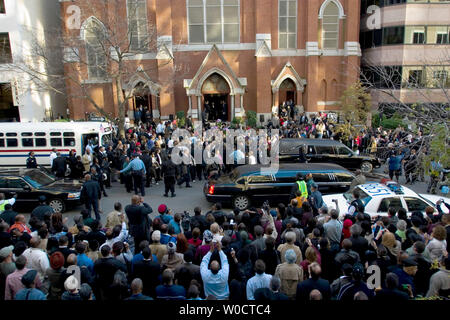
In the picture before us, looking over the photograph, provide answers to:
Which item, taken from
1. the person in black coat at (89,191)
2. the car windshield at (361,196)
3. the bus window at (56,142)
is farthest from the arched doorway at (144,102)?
the car windshield at (361,196)

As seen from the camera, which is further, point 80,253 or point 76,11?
point 76,11

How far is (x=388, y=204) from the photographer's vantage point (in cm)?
980

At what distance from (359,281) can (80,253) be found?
440 cm

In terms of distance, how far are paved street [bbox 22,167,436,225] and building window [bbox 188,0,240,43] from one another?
653 inches

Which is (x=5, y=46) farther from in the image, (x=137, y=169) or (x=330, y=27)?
(x=330, y=27)

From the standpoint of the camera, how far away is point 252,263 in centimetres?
657

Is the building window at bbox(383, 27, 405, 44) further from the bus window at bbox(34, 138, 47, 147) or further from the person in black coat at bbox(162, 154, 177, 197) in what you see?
the bus window at bbox(34, 138, 47, 147)

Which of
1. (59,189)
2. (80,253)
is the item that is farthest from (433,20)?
(80,253)

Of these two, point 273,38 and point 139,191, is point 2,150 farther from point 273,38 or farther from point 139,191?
point 273,38

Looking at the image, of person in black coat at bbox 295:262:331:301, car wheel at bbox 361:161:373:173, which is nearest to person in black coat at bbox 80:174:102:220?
person in black coat at bbox 295:262:331:301

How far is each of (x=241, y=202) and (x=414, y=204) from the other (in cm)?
533

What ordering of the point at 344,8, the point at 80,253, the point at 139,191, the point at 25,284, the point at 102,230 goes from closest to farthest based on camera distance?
the point at 25,284 < the point at 80,253 < the point at 102,230 < the point at 139,191 < the point at 344,8

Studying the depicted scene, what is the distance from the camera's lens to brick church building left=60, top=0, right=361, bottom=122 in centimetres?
2828

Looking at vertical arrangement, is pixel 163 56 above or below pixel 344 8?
below
